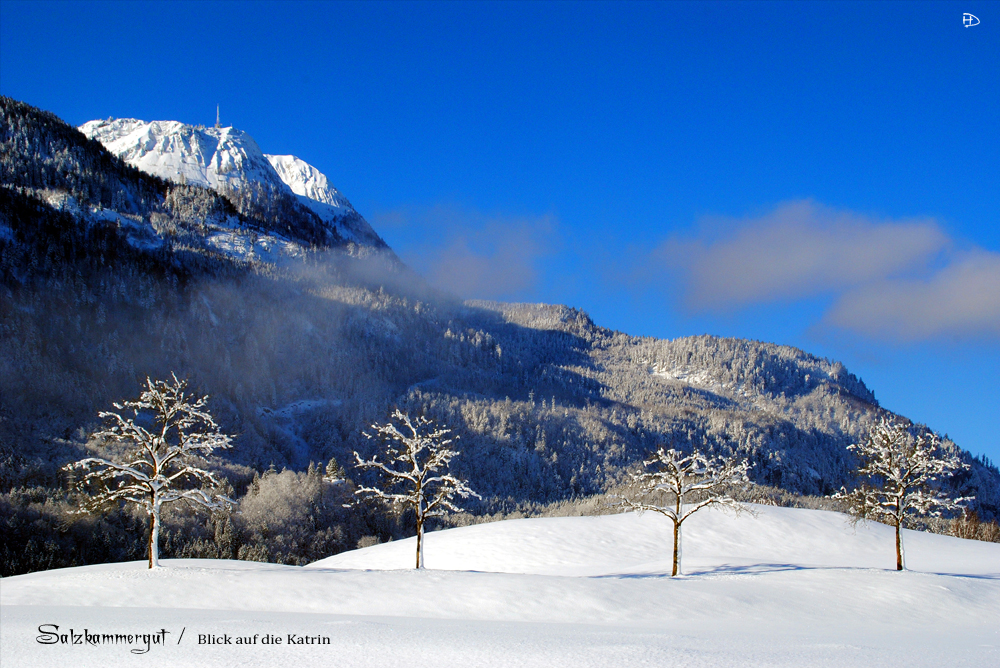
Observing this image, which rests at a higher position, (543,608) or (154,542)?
(154,542)

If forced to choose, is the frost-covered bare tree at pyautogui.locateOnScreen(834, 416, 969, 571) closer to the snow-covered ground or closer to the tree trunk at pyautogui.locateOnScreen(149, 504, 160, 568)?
the snow-covered ground

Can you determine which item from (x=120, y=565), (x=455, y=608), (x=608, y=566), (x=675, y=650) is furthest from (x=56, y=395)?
(x=675, y=650)

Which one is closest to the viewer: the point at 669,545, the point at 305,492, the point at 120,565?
the point at 120,565

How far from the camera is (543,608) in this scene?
85.7 ft

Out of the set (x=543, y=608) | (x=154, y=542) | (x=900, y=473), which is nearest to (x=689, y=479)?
(x=900, y=473)

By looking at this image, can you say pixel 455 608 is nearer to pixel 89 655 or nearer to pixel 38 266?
pixel 89 655

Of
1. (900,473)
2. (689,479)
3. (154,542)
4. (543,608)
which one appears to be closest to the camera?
(543,608)

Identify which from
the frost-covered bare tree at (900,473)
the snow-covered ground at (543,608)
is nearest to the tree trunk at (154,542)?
the snow-covered ground at (543,608)

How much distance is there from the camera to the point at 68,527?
58.4 meters

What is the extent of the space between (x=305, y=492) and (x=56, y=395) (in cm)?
6650

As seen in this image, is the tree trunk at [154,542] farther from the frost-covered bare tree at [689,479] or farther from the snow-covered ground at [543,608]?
the frost-covered bare tree at [689,479]

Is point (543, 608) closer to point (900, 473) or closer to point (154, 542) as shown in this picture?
point (154, 542)

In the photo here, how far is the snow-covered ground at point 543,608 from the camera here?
15.2 meters

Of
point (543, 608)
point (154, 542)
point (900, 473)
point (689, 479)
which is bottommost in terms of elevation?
point (543, 608)
